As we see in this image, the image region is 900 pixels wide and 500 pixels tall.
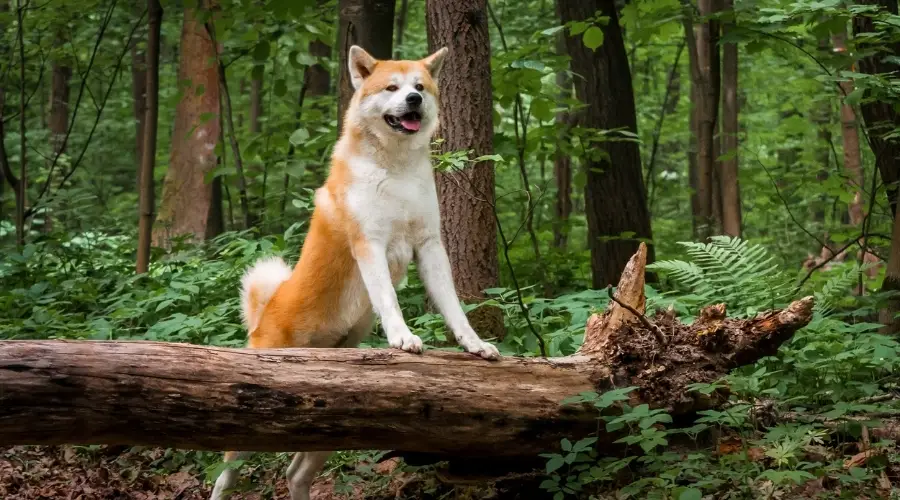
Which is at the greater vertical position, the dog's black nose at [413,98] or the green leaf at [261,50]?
the green leaf at [261,50]

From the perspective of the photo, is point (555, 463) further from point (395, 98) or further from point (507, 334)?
point (507, 334)

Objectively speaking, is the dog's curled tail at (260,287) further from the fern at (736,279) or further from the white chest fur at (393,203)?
the fern at (736,279)

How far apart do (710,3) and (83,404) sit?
7.75m

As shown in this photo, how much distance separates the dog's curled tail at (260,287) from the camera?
16.7 ft

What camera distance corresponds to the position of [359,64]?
4750 millimetres

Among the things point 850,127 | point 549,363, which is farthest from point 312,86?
point 549,363

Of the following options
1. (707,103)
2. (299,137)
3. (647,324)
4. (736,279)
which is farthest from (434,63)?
(707,103)

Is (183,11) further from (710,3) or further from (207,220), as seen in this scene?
(710,3)

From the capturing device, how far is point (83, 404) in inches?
132

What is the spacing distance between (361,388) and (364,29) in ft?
14.0

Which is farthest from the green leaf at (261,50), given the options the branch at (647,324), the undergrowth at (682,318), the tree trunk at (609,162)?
the branch at (647,324)

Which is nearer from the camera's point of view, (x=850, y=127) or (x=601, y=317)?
(x=601, y=317)

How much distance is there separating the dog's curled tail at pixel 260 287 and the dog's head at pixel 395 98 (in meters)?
1.06

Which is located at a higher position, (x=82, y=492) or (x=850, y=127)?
(x=850, y=127)
